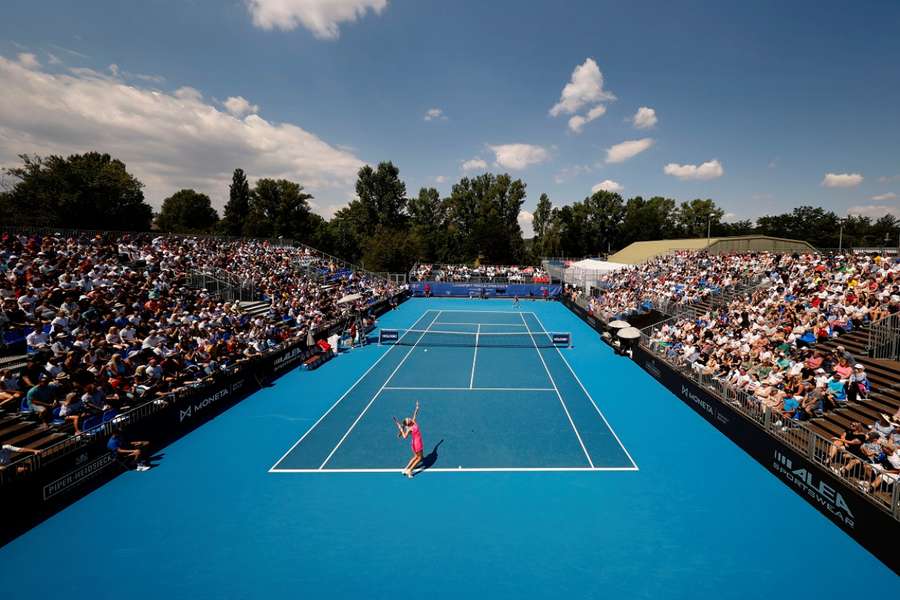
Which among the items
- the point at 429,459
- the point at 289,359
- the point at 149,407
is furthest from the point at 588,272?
the point at 149,407

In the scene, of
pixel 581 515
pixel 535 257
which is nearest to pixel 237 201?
pixel 535 257

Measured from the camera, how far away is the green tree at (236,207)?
86.5 m

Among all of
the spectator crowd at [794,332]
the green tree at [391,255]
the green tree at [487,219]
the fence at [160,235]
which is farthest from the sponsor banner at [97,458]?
the green tree at [487,219]

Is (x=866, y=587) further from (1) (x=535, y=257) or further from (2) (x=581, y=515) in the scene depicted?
(1) (x=535, y=257)

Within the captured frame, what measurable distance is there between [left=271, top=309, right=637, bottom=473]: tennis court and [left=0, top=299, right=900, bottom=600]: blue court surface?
0.09 meters

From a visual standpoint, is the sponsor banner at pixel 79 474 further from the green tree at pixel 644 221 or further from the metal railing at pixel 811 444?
the green tree at pixel 644 221

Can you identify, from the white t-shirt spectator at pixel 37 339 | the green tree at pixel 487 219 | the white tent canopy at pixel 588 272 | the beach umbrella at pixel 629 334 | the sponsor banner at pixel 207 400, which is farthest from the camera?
the green tree at pixel 487 219

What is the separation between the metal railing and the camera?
304 inches

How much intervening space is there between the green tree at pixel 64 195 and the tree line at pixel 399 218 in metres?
0.12

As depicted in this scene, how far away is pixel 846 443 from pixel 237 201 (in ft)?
315

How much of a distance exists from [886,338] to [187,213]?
10895 cm

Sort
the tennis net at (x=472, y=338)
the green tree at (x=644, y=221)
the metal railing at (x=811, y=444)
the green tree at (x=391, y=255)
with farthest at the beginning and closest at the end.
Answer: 1. the green tree at (x=644, y=221)
2. the green tree at (x=391, y=255)
3. the tennis net at (x=472, y=338)
4. the metal railing at (x=811, y=444)

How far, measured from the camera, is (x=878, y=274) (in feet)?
54.6

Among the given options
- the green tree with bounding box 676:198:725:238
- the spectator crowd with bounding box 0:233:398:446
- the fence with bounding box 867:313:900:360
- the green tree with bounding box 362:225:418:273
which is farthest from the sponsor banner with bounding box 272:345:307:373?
the green tree with bounding box 676:198:725:238
